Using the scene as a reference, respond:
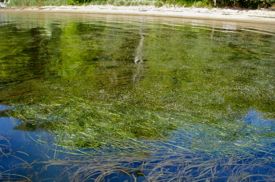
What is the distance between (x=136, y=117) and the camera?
18.0ft

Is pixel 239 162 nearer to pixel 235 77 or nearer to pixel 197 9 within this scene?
pixel 235 77

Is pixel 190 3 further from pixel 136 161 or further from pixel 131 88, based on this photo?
pixel 136 161

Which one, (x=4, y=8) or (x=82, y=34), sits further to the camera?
(x=4, y=8)

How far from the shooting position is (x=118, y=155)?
4.27 metres

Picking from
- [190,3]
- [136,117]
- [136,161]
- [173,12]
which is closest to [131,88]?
[136,117]

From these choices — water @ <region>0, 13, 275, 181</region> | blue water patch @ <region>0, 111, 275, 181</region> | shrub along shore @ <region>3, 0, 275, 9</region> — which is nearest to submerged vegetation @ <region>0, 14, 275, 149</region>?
water @ <region>0, 13, 275, 181</region>

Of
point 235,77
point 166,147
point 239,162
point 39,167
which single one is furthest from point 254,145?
point 235,77

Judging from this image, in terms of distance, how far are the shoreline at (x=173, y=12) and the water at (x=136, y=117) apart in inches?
562

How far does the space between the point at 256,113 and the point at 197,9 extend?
22.9m

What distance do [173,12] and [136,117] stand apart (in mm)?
23319

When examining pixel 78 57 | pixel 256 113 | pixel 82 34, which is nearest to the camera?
pixel 256 113

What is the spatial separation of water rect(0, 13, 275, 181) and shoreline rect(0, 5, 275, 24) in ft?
46.9

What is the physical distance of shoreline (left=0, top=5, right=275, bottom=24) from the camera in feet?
79.6

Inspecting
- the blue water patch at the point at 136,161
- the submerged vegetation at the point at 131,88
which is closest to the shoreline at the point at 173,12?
the submerged vegetation at the point at 131,88
